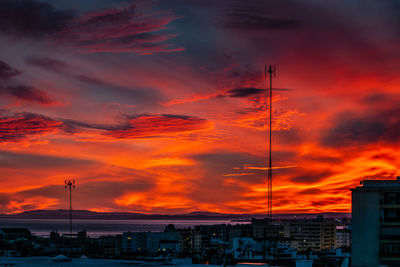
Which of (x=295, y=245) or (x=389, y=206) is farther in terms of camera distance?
(x=295, y=245)

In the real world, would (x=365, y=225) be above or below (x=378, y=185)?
below

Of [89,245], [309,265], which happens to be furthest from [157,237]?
[309,265]

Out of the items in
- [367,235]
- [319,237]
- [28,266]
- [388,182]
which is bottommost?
[319,237]

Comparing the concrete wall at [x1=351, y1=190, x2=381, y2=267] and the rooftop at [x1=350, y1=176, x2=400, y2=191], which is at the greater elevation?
the rooftop at [x1=350, y1=176, x2=400, y2=191]

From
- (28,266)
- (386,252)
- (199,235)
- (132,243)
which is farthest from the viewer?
(199,235)

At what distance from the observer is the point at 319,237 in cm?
18962

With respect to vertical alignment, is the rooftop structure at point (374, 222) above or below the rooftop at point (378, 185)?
below

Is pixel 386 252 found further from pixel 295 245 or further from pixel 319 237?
pixel 319 237

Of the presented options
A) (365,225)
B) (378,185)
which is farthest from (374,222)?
(378,185)

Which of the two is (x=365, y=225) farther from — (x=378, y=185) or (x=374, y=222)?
(x=378, y=185)

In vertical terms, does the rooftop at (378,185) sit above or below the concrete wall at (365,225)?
above

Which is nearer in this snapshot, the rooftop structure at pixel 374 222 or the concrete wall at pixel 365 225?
the rooftop structure at pixel 374 222

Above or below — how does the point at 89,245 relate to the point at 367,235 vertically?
below

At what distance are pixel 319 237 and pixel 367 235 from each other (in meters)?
152
